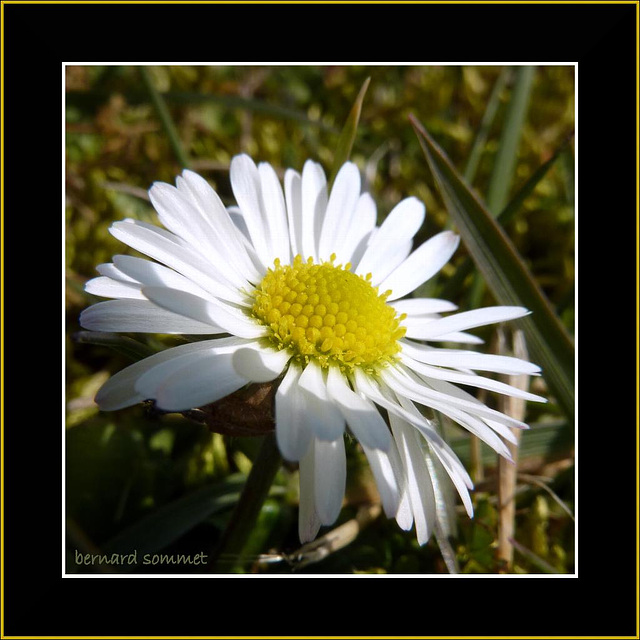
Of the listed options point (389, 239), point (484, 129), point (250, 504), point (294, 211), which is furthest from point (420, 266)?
point (484, 129)

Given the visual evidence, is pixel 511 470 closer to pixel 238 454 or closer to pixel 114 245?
pixel 238 454

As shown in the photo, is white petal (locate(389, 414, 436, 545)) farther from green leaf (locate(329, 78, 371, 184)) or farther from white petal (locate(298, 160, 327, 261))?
green leaf (locate(329, 78, 371, 184))

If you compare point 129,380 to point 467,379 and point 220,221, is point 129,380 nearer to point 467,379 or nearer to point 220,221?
point 220,221

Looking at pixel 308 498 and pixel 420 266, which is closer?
pixel 308 498

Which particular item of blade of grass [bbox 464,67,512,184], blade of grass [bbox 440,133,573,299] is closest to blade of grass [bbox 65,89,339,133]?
blade of grass [bbox 464,67,512,184]

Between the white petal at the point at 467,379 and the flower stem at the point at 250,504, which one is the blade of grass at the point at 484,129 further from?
the flower stem at the point at 250,504

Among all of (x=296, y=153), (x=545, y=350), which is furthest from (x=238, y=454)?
(x=296, y=153)
